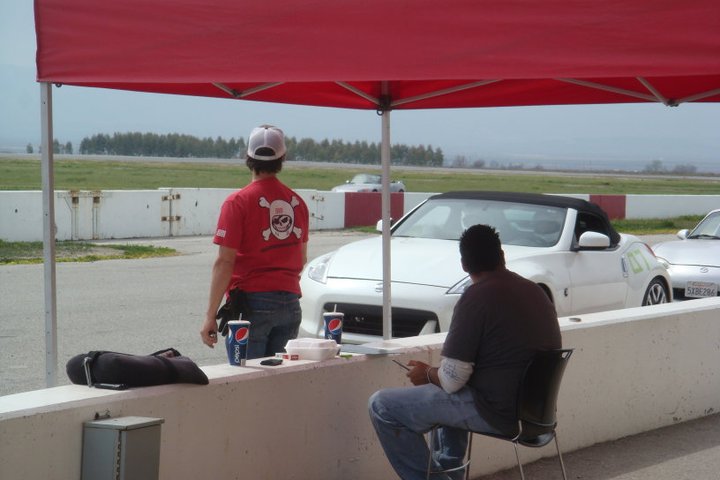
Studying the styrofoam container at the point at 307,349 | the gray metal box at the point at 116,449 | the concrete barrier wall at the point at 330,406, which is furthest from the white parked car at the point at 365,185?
the gray metal box at the point at 116,449

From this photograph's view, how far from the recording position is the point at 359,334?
26.3 ft

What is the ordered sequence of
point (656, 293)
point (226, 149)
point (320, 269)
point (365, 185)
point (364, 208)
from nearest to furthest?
point (320, 269) < point (656, 293) < point (364, 208) < point (365, 185) < point (226, 149)

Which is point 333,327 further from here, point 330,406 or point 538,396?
point 538,396

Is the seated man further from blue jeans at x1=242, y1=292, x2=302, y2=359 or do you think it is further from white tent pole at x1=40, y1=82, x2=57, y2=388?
white tent pole at x1=40, y1=82, x2=57, y2=388

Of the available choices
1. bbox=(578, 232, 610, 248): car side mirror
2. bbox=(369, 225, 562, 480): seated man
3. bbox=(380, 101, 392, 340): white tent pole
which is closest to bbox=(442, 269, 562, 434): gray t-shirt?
bbox=(369, 225, 562, 480): seated man

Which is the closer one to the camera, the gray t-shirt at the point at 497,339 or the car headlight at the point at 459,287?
the gray t-shirt at the point at 497,339

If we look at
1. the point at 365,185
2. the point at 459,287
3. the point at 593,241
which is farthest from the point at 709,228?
the point at 365,185

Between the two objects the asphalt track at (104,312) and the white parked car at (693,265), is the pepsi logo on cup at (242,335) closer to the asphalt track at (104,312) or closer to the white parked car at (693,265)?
the asphalt track at (104,312)

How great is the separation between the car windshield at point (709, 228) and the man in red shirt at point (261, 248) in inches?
370

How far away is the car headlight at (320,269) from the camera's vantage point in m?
8.50

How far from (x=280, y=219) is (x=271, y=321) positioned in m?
0.52

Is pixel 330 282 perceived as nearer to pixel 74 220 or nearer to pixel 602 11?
pixel 602 11

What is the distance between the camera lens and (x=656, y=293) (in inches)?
422

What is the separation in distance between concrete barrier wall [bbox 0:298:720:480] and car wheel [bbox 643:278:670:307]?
282 cm
